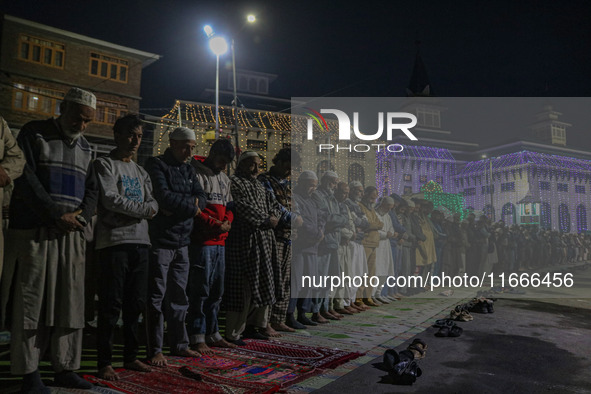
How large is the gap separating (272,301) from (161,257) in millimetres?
1429

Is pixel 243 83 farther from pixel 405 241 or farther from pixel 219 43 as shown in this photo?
pixel 405 241

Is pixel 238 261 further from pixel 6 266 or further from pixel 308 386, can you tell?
pixel 6 266

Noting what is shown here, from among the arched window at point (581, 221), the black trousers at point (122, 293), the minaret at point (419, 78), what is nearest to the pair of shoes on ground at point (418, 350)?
the black trousers at point (122, 293)

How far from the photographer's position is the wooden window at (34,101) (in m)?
12.6

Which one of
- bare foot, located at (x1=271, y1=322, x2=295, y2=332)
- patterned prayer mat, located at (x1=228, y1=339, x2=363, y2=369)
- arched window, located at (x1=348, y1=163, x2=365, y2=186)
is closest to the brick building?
bare foot, located at (x1=271, y1=322, x2=295, y2=332)

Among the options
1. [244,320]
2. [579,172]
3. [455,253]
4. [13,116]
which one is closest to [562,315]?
[455,253]

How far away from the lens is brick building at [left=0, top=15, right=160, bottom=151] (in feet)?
37.2

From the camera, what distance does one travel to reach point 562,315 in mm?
6734

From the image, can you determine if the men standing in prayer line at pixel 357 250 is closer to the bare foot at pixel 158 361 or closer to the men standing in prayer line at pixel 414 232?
the men standing in prayer line at pixel 414 232

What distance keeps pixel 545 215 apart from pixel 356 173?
9077mm

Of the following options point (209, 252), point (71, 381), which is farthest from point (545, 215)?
point (71, 381)

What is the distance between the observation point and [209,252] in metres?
3.80

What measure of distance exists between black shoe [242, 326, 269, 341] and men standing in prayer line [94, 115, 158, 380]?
1.57 metres

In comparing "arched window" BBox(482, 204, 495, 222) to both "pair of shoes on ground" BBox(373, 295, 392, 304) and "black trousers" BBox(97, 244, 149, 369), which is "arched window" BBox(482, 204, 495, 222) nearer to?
"pair of shoes on ground" BBox(373, 295, 392, 304)
